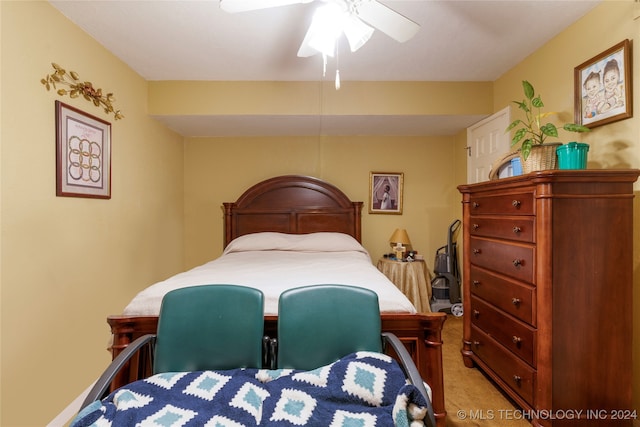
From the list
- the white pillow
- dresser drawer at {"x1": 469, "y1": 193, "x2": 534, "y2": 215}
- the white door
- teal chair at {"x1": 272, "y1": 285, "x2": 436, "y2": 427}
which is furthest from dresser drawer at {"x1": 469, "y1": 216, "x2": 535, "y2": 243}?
the white pillow

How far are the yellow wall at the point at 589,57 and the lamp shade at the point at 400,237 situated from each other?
1.71 metres

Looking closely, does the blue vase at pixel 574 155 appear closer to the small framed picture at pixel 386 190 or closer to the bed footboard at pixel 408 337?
the bed footboard at pixel 408 337

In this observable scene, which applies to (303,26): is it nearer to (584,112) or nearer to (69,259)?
(584,112)

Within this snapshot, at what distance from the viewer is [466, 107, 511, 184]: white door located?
9.15 feet

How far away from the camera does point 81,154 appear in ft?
6.75

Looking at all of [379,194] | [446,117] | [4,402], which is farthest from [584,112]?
[4,402]

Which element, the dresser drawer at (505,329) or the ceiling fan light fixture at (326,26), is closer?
the ceiling fan light fixture at (326,26)

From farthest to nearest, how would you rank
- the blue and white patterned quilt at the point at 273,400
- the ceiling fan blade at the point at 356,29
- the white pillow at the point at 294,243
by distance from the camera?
1. the white pillow at the point at 294,243
2. the ceiling fan blade at the point at 356,29
3. the blue and white patterned quilt at the point at 273,400

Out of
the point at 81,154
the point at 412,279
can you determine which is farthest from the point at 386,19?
the point at 412,279

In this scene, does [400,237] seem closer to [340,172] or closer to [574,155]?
[340,172]

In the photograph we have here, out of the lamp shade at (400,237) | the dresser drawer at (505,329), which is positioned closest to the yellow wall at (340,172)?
the lamp shade at (400,237)

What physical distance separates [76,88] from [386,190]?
2.94 m

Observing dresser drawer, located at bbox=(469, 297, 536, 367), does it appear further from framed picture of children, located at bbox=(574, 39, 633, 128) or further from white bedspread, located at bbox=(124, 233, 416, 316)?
framed picture of children, located at bbox=(574, 39, 633, 128)

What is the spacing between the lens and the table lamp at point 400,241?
11.3 feet
